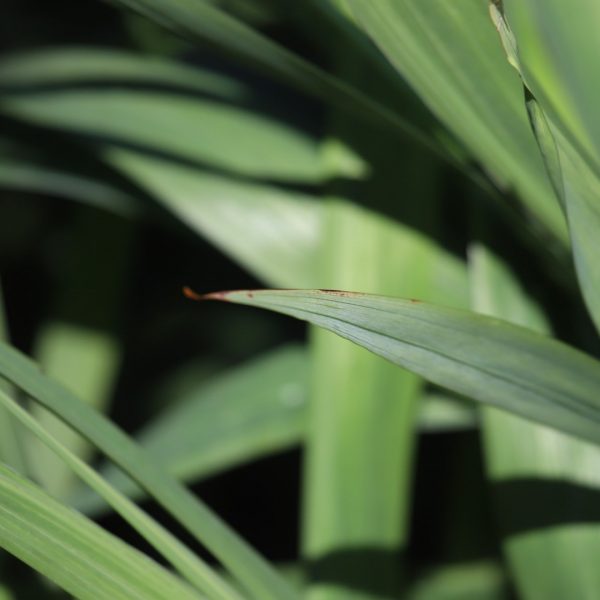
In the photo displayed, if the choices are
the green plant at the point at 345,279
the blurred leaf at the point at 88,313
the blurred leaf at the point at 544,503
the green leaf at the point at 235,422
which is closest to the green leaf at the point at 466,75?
the green plant at the point at 345,279

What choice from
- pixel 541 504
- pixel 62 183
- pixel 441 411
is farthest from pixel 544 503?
pixel 62 183

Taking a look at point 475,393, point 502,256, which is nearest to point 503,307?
point 502,256

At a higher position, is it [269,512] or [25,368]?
[25,368]

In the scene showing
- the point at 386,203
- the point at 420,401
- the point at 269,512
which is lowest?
the point at 269,512

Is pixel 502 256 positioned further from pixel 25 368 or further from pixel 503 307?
pixel 25 368

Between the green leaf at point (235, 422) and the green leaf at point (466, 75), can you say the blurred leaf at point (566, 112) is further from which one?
the green leaf at point (235, 422)

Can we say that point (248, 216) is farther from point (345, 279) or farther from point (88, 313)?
point (88, 313)
